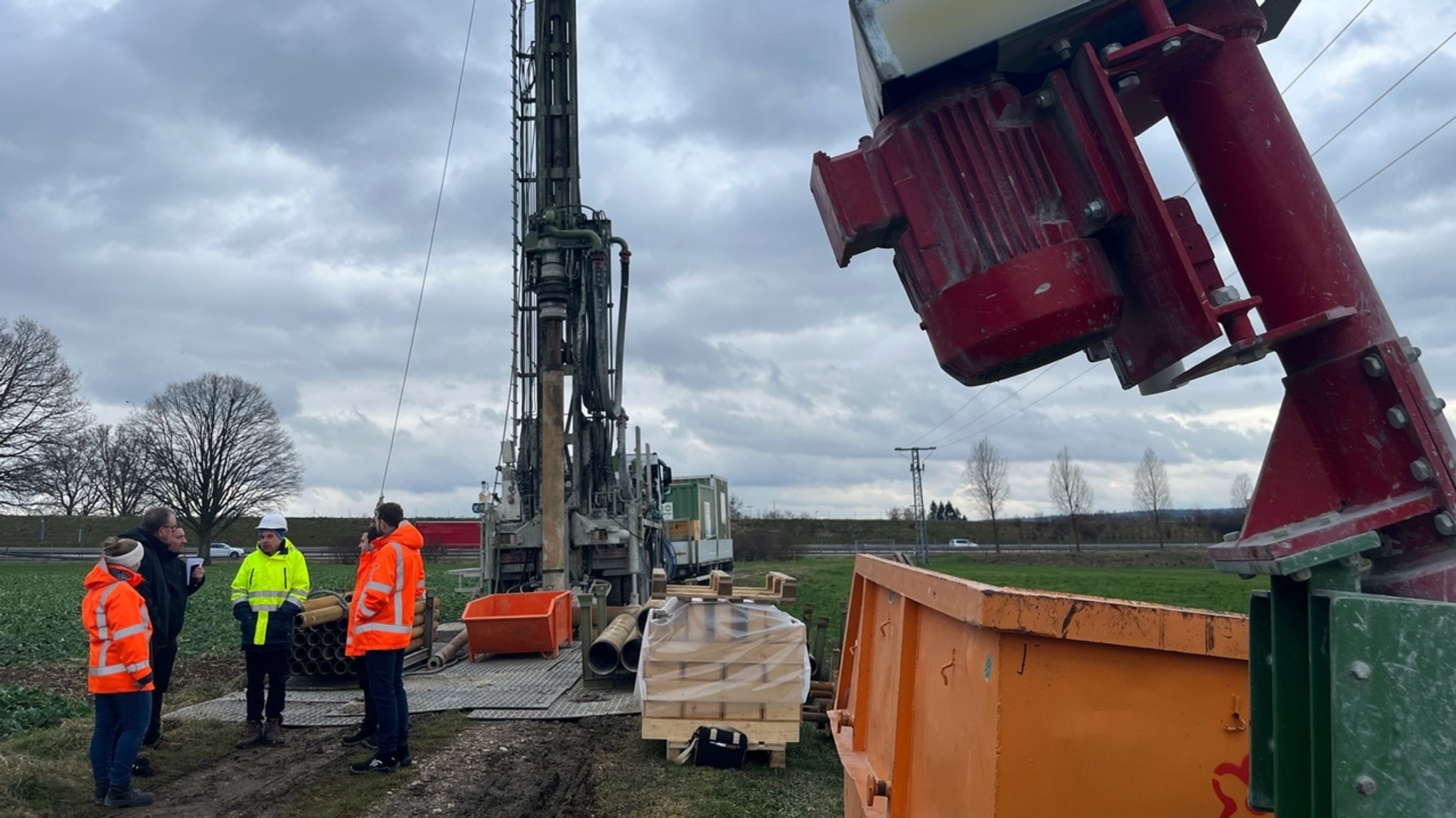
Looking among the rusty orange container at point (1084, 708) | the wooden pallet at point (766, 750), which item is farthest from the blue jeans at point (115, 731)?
the rusty orange container at point (1084, 708)

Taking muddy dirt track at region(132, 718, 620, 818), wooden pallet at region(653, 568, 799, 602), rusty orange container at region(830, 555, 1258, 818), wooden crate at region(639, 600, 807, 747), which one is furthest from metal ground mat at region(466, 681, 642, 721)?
rusty orange container at region(830, 555, 1258, 818)

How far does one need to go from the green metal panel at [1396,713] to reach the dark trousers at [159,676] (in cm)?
808

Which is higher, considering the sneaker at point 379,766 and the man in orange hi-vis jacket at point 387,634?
the man in orange hi-vis jacket at point 387,634

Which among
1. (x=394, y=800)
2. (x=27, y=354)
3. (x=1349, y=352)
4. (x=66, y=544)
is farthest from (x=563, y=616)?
(x=66, y=544)

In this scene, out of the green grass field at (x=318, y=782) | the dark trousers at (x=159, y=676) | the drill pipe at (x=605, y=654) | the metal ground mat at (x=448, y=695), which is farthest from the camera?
the drill pipe at (x=605, y=654)

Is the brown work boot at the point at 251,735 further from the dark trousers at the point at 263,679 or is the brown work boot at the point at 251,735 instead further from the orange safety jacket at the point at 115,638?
the orange safety jacket at the point at 115,638

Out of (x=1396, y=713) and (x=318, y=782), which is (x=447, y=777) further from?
(x=1396, y=713)

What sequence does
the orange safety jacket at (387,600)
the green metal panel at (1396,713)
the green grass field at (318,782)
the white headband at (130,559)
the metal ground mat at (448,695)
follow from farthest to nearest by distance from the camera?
the metal ground mat at (448,695) → the orange safety jacket at (387,600) → the white headband at (130,559) → the green grass field at (318,782) → the green metal panel at (1396,713)

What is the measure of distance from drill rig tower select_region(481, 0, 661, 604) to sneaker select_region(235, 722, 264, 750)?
5748 mm

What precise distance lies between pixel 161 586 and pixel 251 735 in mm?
1497

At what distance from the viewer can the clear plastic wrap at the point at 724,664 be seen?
7.46 metres

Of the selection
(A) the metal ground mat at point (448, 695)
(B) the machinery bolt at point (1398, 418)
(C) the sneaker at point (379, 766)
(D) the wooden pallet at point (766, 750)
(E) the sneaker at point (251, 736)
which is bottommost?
(D) the wooden pallet at point (766, 750)

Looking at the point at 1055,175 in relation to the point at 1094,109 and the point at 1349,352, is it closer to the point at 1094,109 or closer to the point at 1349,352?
the point at 1094,109

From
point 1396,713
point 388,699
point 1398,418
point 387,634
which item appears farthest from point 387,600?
point 1396,713
